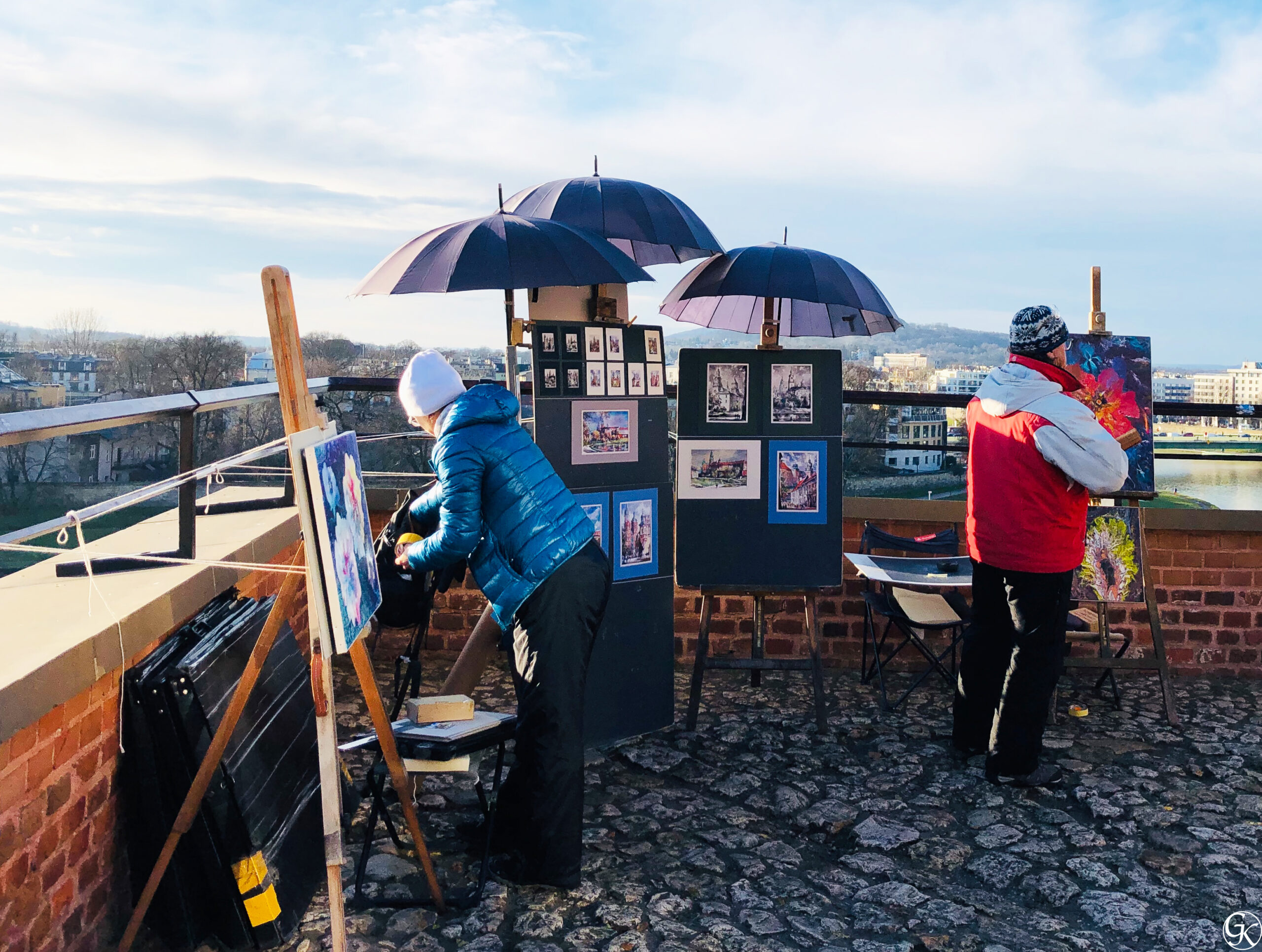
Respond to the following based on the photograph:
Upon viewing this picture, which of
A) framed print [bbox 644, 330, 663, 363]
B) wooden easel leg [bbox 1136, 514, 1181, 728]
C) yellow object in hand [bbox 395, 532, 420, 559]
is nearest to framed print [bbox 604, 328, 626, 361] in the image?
framed print [bbox 644, 330, 663, 363]

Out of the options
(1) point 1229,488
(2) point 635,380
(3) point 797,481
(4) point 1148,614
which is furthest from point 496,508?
(1) point 1229,488

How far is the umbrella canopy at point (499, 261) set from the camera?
12.2 feet

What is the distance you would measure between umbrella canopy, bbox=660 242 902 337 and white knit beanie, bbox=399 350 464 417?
169 cm

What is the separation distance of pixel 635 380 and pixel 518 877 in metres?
2.23

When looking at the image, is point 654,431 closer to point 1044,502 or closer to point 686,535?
point 686,535

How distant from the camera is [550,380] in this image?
4.35 m

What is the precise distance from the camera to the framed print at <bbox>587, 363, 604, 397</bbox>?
14.6 ft

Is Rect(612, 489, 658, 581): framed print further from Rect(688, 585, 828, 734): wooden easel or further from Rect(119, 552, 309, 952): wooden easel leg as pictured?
Rect(119, 552, 309, 952): wooden easel leg

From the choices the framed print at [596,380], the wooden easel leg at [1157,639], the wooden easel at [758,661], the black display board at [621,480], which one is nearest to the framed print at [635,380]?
the black display board at [621,480]

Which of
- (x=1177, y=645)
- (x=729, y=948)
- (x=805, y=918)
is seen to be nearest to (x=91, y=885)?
(x=729, y=948)

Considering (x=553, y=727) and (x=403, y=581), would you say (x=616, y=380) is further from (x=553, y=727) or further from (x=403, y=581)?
(x=553, y=727)

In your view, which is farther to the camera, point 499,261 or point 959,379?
point 959,379

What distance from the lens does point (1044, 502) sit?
3.96 meters

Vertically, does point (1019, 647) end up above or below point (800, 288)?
below
